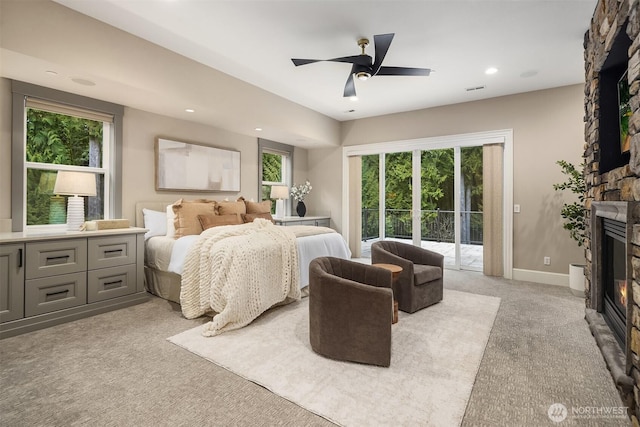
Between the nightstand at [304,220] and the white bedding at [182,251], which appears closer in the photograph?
the white bedding at [182,251]

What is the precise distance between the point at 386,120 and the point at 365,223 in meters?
2.07

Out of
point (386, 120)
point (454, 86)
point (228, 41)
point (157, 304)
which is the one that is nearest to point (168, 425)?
point (157, 304)

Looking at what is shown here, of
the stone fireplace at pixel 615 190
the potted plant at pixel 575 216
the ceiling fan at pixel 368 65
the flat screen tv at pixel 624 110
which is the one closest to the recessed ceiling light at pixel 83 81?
the ceiling fan at pixel 368 65

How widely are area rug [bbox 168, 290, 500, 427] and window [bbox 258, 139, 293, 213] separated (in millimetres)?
3275

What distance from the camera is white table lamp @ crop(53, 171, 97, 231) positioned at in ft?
10.1

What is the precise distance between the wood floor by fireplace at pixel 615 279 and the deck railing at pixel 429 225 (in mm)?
2589

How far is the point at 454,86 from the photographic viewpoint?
14.6 ft

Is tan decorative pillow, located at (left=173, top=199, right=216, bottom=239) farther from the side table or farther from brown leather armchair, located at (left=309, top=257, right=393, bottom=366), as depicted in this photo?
the side table

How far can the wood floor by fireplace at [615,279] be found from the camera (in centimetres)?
212

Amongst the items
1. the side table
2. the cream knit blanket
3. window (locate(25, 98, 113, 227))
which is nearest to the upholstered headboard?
window (locate(25, 98, 113, 227))

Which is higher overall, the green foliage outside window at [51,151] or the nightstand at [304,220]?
the green foliage outside window at [51,151]

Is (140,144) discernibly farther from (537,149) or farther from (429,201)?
(537,149)

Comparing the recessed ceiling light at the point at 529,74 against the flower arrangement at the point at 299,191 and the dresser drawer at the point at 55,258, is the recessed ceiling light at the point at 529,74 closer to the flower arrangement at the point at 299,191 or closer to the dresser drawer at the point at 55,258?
the flower arrangement at the point at 299,191

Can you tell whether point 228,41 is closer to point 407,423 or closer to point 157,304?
point 157,304
